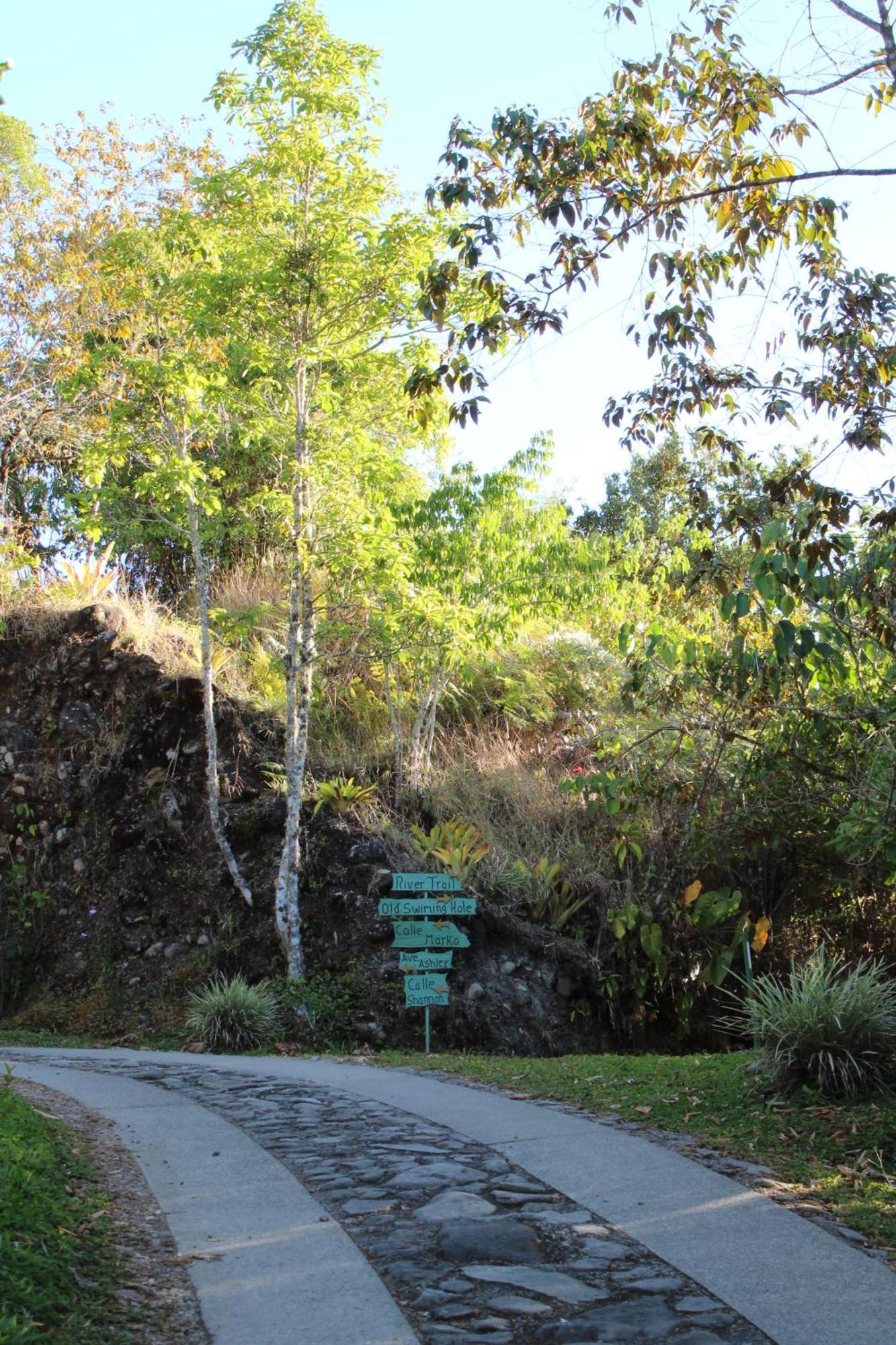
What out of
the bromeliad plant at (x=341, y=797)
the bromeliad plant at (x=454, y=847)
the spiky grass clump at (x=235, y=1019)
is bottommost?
the spiky grass clump at (x=235, y=1019)

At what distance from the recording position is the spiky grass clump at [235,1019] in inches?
431

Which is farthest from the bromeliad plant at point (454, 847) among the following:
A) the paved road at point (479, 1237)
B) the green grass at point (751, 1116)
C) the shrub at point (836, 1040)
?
the shrub at point (836, 1040)

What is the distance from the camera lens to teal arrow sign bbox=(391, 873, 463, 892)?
1112 cm

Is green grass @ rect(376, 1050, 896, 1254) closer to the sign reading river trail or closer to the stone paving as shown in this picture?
the stone paving

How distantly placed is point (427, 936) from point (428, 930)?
0.06m

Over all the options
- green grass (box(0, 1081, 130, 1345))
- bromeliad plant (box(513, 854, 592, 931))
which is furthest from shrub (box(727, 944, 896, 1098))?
bromeliad plant (box(513, 854, 592, 931))

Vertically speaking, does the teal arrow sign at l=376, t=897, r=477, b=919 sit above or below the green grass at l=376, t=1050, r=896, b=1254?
above

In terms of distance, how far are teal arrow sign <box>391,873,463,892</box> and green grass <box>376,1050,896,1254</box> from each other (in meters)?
2.52

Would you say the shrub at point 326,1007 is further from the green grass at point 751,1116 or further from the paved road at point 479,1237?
the paved road at point 479,1237

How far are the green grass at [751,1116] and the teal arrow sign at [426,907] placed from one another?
2.48 m

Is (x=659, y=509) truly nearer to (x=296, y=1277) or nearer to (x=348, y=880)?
(x=348, y=880)

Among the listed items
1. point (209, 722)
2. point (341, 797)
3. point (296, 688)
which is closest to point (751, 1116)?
point (296, 688)

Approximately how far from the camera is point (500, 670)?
15.3m

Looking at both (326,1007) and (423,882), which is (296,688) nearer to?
(423,882)
